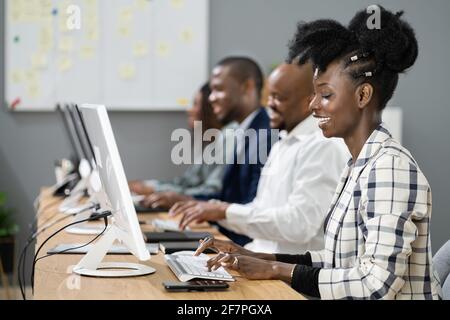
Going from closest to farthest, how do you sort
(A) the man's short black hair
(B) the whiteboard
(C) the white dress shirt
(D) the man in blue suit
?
(C) the white dress shirt
(D) the man in blue suit
(A) the man's short black hair
(B) the whiteboard

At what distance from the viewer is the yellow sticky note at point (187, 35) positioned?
187 inches

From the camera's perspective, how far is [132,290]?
1565mm

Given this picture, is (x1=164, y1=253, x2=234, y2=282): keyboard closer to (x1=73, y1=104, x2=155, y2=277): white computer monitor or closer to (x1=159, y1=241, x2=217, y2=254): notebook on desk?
(x1=73, y1=104, x2=155, y2=277): white computer monitor

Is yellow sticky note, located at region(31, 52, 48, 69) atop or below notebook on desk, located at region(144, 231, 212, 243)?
atop

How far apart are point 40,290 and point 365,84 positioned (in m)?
0.83

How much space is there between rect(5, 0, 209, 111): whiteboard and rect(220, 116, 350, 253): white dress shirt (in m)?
2.10

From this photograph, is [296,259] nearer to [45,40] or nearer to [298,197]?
[298,197]

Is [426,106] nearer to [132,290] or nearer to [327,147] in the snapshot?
[327,147]

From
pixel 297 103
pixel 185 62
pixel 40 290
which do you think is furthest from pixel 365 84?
pixel 185 62

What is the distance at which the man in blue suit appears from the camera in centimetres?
325

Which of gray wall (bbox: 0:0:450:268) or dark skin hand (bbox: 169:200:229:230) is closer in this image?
dark skin hand (bbox: 169:200:229:230)

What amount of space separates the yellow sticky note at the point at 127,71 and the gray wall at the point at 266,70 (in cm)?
23

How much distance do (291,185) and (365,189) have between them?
114 centimetres

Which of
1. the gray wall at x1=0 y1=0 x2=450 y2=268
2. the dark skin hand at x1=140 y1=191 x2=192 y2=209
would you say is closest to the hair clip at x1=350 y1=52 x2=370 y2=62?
the dark skin hand at x1=140 y1=191 x2=192 y2=209
